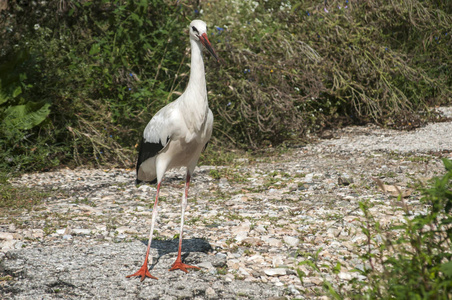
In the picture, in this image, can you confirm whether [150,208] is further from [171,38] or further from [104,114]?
[171,38]

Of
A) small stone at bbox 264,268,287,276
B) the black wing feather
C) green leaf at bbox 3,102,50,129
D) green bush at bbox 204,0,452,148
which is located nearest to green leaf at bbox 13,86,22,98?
green leaf at bbox 3,102,50,129

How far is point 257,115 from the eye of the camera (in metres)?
8.50

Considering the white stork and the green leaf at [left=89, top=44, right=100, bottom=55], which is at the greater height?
the green leaf at [left=89, top=44, right=100, bottom=55]

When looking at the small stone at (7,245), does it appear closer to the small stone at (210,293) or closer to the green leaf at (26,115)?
the small stone at (210,293)

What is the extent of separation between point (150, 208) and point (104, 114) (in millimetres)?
2711

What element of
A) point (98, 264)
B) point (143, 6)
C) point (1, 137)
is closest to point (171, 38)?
point (143, 6)

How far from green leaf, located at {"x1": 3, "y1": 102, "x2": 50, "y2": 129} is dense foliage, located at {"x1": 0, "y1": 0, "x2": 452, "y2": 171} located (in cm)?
1

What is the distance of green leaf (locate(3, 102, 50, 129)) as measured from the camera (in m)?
7.26

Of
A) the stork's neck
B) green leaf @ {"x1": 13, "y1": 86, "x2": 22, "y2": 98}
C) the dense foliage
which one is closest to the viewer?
the stork's neck

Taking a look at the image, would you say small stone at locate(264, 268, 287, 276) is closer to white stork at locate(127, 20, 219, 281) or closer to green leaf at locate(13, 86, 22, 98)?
white stork at locate(127, 20, 219, 281)

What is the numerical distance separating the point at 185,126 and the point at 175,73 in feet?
16.2

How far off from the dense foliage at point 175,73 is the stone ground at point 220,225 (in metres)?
0.77

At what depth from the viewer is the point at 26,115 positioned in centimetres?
732

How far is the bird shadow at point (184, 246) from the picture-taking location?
4.46 meters
